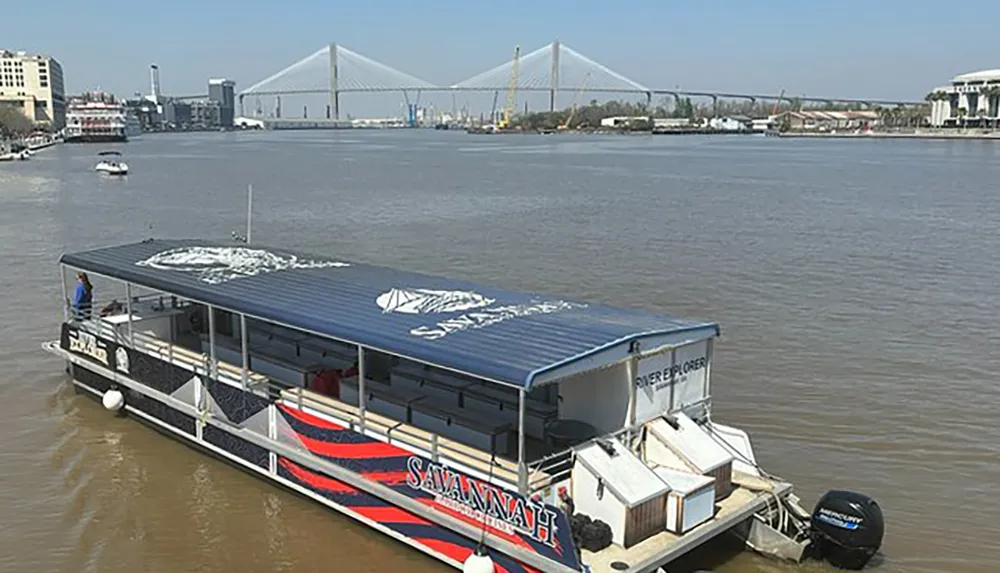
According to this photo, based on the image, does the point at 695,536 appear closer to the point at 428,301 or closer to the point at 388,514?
Answer: the point at 388,514

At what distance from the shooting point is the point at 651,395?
874 centimetres

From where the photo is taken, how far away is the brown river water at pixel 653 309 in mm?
9938

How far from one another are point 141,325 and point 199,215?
29239mm

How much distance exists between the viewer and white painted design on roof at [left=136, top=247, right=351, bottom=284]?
1130 centimetres

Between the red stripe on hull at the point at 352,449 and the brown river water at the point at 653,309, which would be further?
the brown river water at the point at 653,309

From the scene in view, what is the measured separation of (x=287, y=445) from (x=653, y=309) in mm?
12287

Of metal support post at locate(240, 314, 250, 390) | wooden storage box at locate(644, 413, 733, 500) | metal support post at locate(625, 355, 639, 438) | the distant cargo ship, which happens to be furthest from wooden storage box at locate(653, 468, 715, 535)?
the distant cargo ship

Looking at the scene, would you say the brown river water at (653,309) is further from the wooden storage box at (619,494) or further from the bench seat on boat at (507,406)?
the bench seat on boat at (507,406)

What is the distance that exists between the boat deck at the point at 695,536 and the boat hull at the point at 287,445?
433mm

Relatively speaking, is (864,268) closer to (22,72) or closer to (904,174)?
(904,174)

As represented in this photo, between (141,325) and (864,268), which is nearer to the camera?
(141,325)

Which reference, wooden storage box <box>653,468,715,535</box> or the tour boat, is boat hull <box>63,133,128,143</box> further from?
wooden storage box <box>653,468,715,535</box>

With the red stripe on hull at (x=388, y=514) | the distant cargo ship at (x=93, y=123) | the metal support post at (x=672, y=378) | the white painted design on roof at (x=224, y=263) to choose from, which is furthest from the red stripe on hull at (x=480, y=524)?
the distant cargo ship at (x=93, y=123)

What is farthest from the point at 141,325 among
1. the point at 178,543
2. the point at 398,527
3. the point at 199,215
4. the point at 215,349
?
the point at 199,215
